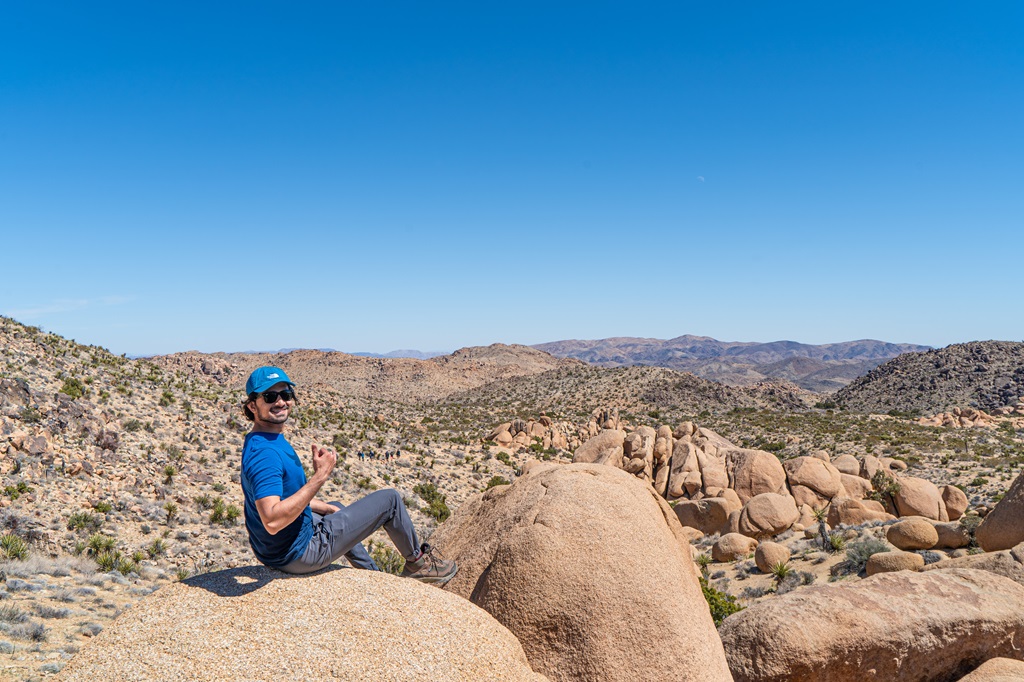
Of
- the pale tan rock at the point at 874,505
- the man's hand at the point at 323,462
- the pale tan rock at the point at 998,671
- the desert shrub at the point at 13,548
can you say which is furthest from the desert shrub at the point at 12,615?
the pale tan rock at the point at 874,505

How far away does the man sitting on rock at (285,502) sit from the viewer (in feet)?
15.5

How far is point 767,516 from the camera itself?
24.2m

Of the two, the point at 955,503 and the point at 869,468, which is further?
the point at 869,468

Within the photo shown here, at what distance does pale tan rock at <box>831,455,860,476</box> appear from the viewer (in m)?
30.1

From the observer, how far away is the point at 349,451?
32.5 meters

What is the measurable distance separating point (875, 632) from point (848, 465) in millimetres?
26027

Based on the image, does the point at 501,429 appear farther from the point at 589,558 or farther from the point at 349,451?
the point at 589,558

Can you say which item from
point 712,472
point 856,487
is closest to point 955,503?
point 856,487

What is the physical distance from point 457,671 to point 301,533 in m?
1.86

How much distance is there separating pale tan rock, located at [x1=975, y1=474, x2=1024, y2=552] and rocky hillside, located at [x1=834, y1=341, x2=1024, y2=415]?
61.8 m

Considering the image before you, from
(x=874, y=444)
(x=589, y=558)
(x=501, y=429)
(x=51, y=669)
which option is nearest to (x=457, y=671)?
(x=589, y=558)

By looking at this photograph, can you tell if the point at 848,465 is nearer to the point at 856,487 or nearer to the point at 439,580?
the point at 856,487

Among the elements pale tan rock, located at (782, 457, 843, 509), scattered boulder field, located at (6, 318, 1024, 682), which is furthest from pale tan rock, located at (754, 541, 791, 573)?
pale tan rock, located at (782, 457, 843, 509)

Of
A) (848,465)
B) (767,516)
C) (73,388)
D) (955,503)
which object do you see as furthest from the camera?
(848,465)
